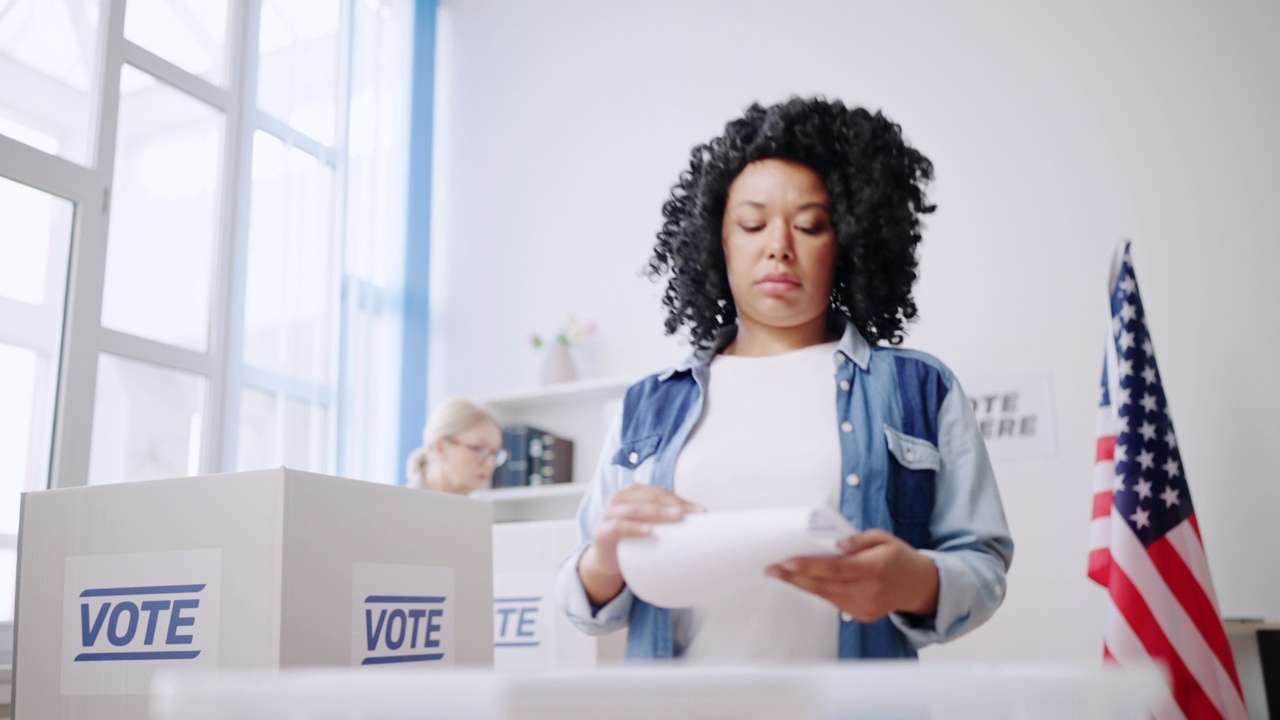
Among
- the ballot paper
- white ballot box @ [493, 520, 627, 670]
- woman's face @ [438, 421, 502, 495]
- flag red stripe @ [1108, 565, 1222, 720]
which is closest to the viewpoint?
the ballot paper

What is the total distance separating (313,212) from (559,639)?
2700mm

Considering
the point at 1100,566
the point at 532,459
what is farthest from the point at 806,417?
the point at 532,459

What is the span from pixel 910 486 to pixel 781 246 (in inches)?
10.1

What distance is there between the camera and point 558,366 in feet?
13.4

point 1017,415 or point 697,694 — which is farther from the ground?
point 1017,415

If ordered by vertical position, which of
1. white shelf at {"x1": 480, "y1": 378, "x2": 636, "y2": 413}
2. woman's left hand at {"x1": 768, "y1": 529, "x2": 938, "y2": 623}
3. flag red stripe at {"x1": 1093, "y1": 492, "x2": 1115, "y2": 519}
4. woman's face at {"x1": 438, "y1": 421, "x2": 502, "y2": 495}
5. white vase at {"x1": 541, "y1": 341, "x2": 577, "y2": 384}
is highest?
white vase at {"x1": 541, "y1": 341, "x2": 577, "y2": 384}

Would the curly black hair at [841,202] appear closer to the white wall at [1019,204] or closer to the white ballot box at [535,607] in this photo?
the white ballot box at [535,607]

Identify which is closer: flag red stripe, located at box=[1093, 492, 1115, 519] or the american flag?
the american flag

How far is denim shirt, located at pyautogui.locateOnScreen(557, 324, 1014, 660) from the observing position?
904 millimetres

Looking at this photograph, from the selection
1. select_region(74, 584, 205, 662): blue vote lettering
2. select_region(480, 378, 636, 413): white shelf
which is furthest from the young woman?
select_region(480, 378, 636, 413): white shelf

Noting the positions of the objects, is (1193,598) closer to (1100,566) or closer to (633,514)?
(1100,566)

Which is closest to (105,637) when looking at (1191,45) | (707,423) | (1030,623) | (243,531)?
(243,531)

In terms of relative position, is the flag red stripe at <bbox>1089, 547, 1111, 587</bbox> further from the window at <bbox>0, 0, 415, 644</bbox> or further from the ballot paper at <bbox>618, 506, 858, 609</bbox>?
the window at <bbox>0, 0, 415, 644</bbox>

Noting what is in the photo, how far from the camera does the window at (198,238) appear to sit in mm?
2961
